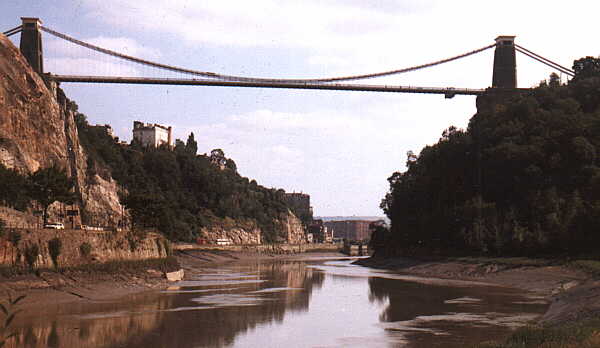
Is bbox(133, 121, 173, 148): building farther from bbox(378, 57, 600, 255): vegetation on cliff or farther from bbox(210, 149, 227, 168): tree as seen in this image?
bbox(378, 57, 600, 255): vegetation on cliff

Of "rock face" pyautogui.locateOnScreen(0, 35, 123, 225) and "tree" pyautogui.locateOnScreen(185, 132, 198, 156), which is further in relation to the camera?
"tree" pyautogui.locateOnScreen(185, 132, 198, 156)

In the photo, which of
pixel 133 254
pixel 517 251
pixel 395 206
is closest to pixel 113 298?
pixel 133 254

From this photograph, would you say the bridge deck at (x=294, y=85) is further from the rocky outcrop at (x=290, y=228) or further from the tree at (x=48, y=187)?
the rocky outcrop at (x=290, y=228)

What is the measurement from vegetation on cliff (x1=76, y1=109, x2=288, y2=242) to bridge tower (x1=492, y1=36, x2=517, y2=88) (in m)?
50.0

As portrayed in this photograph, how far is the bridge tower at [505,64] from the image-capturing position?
92.2 metres

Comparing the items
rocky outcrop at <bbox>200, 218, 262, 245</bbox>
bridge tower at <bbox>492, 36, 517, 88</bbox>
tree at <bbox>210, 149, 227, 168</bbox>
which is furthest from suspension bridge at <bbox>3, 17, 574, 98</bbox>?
tree at <bbox>210, 149, 227, 168</bbox>

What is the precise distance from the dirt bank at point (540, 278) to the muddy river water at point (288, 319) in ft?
5.57

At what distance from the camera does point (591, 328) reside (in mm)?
18906

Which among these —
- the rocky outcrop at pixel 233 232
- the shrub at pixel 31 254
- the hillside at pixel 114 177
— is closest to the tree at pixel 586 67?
the hillside at pixel 114 177

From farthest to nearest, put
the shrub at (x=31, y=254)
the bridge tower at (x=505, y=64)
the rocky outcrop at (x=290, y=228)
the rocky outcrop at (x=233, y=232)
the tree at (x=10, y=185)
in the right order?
1. the rocky outcrop at (x=290, y=228)
2. the rocky outcrop at (x=233, y=232)
3. the bridge tower at (x=505, y=64)
4. the tree at (x=10, y=185)
5. the shrub at (x=31, y=254)

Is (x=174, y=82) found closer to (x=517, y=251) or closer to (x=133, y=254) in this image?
(x=133, y=254)

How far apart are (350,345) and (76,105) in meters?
124

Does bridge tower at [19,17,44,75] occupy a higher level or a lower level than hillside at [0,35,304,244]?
higher

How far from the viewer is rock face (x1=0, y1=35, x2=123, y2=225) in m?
64.9
